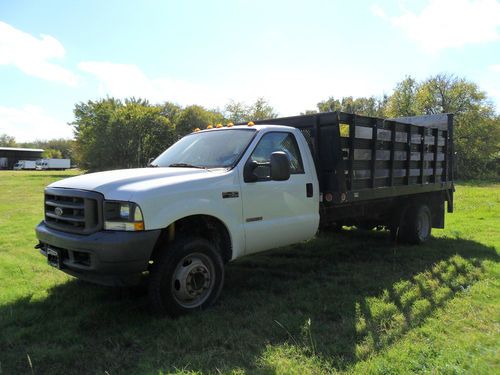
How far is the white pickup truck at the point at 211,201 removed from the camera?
3990 mm

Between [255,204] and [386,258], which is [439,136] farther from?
[255,204]

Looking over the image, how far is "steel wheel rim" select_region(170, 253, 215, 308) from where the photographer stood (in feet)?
14.2

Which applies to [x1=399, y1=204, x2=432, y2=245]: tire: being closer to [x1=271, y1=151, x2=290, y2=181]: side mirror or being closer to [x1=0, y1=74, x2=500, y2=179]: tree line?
[x1=271, y1=151, x2=290, y2=181]: side mirror

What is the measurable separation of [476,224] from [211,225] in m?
8.55

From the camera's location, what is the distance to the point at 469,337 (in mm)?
3953

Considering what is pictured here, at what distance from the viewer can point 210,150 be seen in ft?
17.4

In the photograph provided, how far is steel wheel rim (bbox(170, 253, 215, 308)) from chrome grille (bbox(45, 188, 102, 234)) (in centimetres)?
93

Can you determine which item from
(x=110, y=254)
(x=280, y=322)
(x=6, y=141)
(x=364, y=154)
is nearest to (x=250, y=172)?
(x=280, y=322)

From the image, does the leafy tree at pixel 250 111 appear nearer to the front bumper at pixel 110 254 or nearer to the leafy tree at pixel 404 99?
the leafy tree at pixel 404 99

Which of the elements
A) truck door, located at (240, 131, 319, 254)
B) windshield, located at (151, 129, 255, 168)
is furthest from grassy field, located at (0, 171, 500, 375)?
windshield, located at (151, 129, 255, 168)

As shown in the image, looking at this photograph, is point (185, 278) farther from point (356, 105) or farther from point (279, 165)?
point (356, 105)

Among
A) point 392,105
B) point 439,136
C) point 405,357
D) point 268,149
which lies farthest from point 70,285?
point 392,105

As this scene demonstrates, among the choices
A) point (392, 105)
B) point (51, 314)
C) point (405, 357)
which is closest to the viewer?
point (405, 357)

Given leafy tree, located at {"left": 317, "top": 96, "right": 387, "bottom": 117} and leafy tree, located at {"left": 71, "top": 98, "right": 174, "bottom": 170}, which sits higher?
leafy tree, located at {"left": 317, "top": 96, "right": 387, "bottom": 117}
